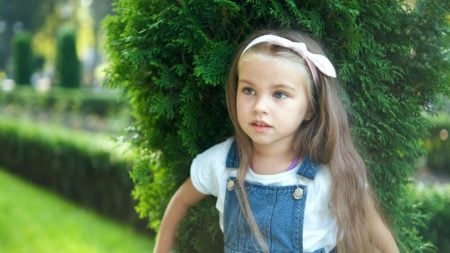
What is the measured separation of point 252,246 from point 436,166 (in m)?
8.16

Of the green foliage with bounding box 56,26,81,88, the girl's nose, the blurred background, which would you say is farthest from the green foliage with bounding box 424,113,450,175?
the green foliage with bounding box 56,26,81,88

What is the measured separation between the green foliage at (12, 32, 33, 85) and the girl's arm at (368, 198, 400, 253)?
73.0 ft

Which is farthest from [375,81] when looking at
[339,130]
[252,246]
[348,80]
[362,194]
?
[252,246]

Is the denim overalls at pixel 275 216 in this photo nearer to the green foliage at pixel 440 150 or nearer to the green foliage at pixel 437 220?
the green foliage at pixel 437 220

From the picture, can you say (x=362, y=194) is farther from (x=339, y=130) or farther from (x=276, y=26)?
(x=276, y=26)

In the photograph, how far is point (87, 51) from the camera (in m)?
47.9

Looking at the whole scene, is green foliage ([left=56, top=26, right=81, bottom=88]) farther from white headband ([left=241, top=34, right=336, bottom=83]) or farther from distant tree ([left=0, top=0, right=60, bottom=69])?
white headband ([left=241, top=34, right=336, bottom=83])

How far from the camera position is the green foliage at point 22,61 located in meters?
22.5

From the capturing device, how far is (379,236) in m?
1.93

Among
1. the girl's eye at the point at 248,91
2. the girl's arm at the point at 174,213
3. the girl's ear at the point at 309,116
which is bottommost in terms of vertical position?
the girl's arm at the point at 174,213

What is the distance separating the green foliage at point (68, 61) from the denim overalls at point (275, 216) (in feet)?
60.3

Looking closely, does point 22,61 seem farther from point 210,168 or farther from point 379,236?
point 379,236

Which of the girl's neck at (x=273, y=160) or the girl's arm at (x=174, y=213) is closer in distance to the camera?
the girl's neck at (x=273, y=160)

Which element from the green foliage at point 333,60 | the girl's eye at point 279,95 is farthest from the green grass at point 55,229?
the girl's eye at point 279,95
